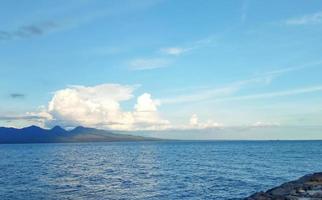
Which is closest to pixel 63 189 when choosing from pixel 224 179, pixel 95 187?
pixel 95 187

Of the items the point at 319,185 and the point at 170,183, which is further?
the point at 170,183

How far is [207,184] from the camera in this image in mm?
68750

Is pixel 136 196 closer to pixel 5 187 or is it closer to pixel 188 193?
pixel 188 193

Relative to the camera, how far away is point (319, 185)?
47.8 m

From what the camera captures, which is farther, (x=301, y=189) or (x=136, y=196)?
(x=136, y=196)

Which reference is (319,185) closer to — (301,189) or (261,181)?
(301,189)

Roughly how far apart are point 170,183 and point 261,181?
48.2 ft

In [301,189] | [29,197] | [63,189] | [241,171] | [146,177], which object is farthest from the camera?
[241,171]

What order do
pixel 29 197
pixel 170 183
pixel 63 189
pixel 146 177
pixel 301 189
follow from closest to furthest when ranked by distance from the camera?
pixel 301 189
pixel 29 197
pixel 63 189
pixel 170 183
pixel 146 177

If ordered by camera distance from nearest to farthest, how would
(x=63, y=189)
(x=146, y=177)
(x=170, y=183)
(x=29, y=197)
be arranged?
(x=29, y=197)
(x=63, y=189)
(x=170, y=183)
(x=146, y=177)

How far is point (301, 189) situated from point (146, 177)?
1595 inches

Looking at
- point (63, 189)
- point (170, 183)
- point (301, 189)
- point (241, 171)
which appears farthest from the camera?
point (241, 171)

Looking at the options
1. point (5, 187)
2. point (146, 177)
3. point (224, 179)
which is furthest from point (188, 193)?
point (5, 187)

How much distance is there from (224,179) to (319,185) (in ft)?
94.2
